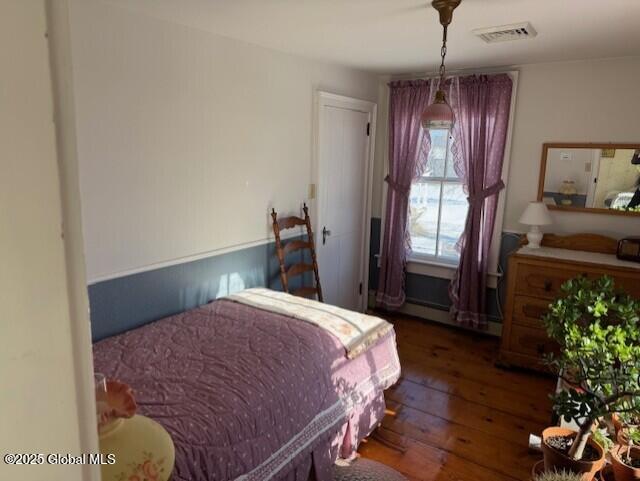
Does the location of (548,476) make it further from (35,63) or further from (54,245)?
(35,63)

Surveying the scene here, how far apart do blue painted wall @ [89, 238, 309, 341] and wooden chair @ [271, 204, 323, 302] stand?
0.34 feet

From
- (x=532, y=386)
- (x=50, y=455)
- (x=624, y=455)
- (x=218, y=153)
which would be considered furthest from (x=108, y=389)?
(x=532, y=386)

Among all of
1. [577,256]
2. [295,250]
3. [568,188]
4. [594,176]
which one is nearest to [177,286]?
[295,250]

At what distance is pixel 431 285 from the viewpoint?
4.09m

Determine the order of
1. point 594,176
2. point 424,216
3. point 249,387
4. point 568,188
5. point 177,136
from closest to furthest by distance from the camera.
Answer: point 249,387 < point 177,136 < point 594,176 < point 568,188 < point 424,216

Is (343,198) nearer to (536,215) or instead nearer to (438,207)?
(438,207)

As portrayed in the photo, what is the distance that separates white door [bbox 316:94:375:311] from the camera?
3.56 m

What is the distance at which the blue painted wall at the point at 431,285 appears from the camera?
3.64m

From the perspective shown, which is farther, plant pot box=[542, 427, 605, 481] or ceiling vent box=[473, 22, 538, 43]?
ceiling vent box=[473, 22, 538, 43]

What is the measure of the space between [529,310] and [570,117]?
147 cm

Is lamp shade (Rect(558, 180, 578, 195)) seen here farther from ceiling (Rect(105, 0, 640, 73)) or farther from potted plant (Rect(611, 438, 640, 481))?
potted plant (Rect(611, 438, 640, 481))

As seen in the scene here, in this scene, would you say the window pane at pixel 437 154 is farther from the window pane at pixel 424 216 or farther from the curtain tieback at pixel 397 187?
the curtain tieback at pixel 397 187

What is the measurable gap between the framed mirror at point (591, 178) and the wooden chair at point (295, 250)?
1.82 m

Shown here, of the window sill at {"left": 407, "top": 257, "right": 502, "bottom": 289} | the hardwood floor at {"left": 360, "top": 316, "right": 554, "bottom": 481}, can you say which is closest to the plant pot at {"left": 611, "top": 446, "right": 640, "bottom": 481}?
the hardwood floor at {"left": 360, "top": 316, "right": 554, "bottom": 481}
